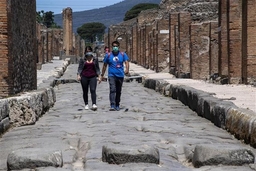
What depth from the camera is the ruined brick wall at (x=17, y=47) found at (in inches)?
376

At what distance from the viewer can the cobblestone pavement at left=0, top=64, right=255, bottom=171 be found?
20.1ft

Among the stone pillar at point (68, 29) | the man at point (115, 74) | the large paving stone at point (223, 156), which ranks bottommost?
the large paving stone at point (223, 156)

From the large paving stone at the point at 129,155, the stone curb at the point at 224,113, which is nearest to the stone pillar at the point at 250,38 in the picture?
the stone curb at the point at 224,113

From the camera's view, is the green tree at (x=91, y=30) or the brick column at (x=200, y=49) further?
the green tree at (x=91, y=30)

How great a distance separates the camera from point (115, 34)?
212 ft

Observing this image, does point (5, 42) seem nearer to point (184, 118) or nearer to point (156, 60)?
point (184, 118)

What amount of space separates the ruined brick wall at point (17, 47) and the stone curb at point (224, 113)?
310 centimetres

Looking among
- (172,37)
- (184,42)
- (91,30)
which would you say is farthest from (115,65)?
(91,30)

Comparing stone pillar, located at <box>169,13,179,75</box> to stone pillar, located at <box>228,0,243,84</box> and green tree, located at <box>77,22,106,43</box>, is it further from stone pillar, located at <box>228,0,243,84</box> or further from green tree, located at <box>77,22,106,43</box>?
green tree, located at <box>77,22,106,43</box>

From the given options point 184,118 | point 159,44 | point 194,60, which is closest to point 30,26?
point 184,118

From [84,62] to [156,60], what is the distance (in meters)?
21.2

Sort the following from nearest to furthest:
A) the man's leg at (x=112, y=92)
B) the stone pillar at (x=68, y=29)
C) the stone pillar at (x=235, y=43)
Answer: the man's leg at (x=112, y=92) < the stone pillar at (x=235, y=43) < the stone pillar at (x=68, y=29)

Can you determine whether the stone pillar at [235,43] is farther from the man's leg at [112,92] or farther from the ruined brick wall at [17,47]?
the ruined brick wall at [17,47]

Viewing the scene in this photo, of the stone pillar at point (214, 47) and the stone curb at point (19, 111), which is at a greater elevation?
the stone pillar at point (214, 47)
